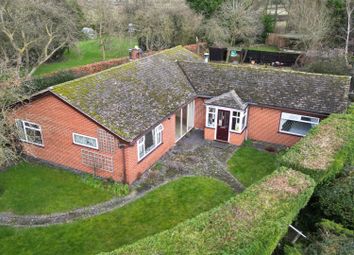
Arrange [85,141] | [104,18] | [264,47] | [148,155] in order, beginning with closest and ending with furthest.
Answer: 1. [85,141]
2. [148,155]
3. [104,18]
4. [264,47]

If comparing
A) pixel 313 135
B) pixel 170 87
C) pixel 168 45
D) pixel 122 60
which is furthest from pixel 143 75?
pixel 168 45

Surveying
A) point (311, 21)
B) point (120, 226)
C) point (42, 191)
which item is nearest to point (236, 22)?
point (311, 21)

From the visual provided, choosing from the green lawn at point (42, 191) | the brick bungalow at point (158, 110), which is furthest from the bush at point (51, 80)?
the green lawn at point (42, 191)

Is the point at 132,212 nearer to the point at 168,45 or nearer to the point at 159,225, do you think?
the point at 159,225

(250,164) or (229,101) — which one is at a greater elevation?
(229,101)

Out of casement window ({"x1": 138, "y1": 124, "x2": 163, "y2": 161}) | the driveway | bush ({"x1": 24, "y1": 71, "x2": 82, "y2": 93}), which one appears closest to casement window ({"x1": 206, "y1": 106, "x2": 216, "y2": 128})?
the driveway

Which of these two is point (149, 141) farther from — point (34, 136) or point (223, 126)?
point (34, 136)

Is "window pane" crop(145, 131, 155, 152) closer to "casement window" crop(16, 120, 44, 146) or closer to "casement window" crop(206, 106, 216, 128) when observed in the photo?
"casement window" crop(206, 106, 216, 128)
